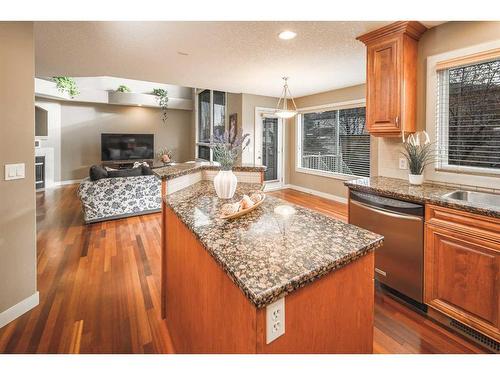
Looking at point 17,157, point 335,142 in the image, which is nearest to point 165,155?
point 335,142

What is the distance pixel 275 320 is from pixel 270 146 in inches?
258

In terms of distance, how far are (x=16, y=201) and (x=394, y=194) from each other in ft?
9.37

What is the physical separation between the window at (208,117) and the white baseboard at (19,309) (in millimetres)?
5418

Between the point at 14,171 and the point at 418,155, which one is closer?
the point at 14,171

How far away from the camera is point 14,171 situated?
6.64 ft

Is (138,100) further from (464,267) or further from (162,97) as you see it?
(464,267)

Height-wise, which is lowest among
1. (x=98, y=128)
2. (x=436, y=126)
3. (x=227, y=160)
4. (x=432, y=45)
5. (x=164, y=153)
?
(x=227, y=160)

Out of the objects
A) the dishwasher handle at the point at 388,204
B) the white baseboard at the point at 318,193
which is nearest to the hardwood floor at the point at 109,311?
the dishwasher handle at the point at 388,204

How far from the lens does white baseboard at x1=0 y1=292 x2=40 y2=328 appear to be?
1975 mm

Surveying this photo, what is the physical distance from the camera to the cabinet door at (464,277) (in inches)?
67.2

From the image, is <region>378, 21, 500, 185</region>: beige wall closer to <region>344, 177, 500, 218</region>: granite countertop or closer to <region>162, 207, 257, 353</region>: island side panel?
<region>344, 177, 500, 218</region>: granite countertop

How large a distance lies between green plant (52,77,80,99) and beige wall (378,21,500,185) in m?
7.24

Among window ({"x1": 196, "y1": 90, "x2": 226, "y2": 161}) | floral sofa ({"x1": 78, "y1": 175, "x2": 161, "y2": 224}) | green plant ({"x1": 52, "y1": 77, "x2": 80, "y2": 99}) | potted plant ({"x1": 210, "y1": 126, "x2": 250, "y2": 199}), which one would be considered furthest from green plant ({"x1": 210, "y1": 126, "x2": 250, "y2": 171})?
green plant ({"x1": 52, "y1": 77, "x2": 80, "y2": 99})
